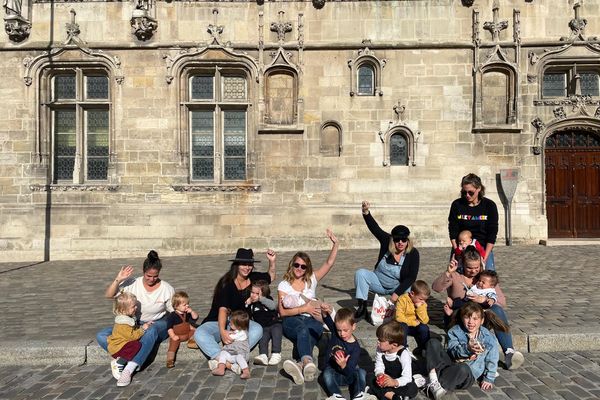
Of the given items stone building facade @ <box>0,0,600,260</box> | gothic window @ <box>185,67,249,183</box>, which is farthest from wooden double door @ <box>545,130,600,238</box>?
gothic window @ <box>185,67,249,183</box>

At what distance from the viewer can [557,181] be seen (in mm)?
11711

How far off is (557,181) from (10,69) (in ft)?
49.9

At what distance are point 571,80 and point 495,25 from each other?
2.58 meters

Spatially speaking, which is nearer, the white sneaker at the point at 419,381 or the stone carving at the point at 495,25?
the white sneaker at the point at 419,381

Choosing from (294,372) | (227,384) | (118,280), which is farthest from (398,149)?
(227,384)

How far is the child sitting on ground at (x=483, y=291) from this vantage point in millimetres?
4400

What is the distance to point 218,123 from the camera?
38.8 ft

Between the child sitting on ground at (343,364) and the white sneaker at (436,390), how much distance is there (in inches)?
23.6

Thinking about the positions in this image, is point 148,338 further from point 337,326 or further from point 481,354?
point 481,354

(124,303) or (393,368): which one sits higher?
(124,303)

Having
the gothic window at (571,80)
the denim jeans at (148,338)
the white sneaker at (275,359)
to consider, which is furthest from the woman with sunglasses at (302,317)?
the gothic window at (571,80)

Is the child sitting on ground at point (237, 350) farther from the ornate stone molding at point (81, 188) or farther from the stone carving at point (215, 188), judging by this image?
the ornate stone molding at point (81, 188)

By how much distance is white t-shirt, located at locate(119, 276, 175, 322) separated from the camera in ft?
15.6

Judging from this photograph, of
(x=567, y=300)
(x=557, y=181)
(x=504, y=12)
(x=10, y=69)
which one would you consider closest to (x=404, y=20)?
(x=504, y=12)
